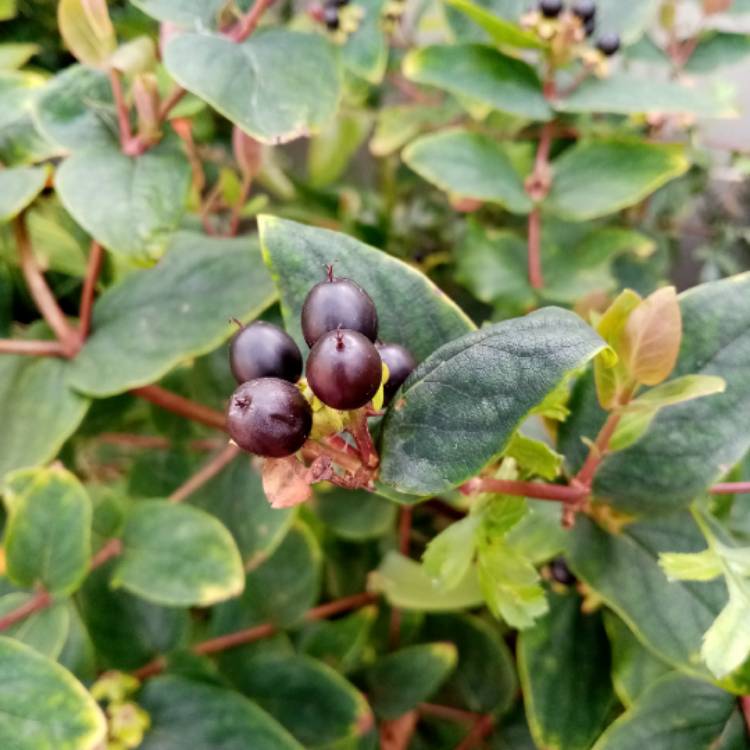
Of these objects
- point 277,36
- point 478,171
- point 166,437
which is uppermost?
point 277,36

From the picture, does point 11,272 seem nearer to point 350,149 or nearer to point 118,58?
point 118,58

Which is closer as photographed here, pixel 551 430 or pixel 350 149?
pixel 551 430

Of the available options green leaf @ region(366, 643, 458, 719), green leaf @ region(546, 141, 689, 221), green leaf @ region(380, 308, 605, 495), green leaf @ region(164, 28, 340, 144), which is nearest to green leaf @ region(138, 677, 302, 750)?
green leaf @ region(366, 643, 458, 719)

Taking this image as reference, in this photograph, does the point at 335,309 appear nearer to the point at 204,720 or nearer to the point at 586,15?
the point at 204,720

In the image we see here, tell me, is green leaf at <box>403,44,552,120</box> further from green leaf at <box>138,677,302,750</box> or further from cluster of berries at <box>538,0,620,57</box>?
green leaf at <box>138,677,302,750</box>

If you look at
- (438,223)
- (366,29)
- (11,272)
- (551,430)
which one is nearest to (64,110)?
(11,272)

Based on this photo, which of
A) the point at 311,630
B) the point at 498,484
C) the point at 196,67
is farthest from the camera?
the point at 311,630
